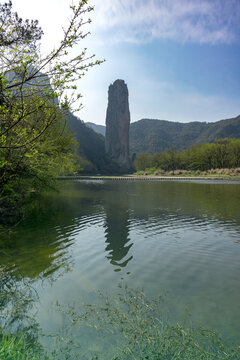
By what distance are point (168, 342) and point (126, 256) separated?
18.0ft

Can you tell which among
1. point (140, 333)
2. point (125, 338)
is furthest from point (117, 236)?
point (125, 338)

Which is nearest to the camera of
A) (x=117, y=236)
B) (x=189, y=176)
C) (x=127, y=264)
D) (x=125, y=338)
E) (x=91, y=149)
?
(x=125, y=338)

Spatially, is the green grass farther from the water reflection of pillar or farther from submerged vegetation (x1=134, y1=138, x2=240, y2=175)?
submerged vegetation (x1=134, y1=138, x2=240, y2=175)

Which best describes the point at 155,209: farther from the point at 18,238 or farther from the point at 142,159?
the point at 142,159

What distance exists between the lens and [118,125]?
633 ft

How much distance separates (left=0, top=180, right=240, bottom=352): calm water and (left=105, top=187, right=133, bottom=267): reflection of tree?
4cm

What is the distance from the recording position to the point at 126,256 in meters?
10.4

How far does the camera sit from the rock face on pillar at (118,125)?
7441 inches

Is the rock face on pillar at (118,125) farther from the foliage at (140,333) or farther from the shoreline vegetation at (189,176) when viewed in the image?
the foliage at (140,333)

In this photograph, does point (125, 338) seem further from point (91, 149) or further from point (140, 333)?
point (91, 149)

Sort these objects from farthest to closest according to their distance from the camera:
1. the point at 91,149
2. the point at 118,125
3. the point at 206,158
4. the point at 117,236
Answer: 1. the point at 118,125
2. the point at 91,149
3. the point at 206,158
4. the point at 117,236

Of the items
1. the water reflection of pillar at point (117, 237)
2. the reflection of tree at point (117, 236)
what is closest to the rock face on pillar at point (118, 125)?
the reflection of tree at point (117, 236)

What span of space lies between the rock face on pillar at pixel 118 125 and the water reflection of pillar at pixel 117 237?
552ft

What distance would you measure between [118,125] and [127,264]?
18893 centimetres
